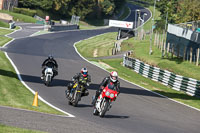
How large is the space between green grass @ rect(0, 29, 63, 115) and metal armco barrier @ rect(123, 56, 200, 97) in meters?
11.4

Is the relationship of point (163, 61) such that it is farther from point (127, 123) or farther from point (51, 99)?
point (127, 123)

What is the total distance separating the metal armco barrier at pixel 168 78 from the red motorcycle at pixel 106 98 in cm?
1355

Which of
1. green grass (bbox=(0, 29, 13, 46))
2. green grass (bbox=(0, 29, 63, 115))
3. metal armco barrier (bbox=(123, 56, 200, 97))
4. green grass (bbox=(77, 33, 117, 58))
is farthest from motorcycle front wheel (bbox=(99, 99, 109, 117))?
green grass (bbox=(77, 33, 117, 58))

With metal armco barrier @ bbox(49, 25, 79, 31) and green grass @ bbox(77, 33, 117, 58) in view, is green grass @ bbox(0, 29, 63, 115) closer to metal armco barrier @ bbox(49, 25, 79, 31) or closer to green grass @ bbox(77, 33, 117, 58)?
green grass @ bbox(77, 33, 117, 58)

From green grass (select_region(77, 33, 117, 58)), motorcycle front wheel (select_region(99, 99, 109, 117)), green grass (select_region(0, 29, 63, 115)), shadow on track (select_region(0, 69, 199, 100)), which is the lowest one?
green grass (select_region(77, 33, 117, 58))

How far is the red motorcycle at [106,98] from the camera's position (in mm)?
15898

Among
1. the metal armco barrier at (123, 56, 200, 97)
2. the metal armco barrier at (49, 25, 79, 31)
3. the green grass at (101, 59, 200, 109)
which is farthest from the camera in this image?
the metal armco barrier at (49, 25, 79, 31)

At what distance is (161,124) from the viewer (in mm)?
16469

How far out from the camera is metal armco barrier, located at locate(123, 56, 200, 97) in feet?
95.1

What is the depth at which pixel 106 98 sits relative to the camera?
52.4 ft

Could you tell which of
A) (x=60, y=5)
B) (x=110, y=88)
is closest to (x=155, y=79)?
(x=110, y=88)

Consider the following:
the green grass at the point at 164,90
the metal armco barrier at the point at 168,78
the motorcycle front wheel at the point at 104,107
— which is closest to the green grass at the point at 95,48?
the metal armco barrier at the point at 168,78

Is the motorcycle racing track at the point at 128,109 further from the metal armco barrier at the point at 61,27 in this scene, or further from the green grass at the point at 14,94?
the metal armco barrier at the point at 61,27

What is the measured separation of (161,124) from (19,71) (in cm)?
1366
